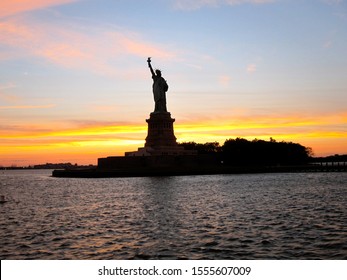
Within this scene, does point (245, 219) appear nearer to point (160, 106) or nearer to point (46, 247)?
point (46, 247)

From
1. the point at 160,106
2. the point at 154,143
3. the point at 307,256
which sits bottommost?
the point at 307,256

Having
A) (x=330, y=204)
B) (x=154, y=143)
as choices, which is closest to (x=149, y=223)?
(x=330, y=204)

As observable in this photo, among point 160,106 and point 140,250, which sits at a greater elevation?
point 160,106

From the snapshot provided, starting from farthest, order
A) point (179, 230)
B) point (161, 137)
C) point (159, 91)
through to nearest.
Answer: point (159, 91) < point (161, 137) < point (179, 230)

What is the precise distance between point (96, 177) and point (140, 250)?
8077cm

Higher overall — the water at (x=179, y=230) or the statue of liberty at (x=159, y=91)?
the statue of liberty at (x=159, y=91)

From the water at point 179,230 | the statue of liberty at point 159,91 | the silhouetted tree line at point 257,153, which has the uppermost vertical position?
the statue of liberty at point 159,91

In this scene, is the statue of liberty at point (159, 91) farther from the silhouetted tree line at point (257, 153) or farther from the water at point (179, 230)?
the water at point (179, 230)

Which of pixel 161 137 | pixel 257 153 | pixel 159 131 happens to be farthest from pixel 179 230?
pixel 257 153

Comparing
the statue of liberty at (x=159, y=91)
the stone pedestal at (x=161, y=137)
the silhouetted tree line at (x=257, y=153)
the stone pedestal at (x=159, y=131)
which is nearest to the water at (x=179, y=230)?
the stone pedestal at (x=161, y=137)

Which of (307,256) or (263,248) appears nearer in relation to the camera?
(307,256)

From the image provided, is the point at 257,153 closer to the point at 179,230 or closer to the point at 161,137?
the point at 161,137

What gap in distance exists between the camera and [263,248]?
2230 cm

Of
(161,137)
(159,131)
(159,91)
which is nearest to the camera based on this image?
(161,137)
